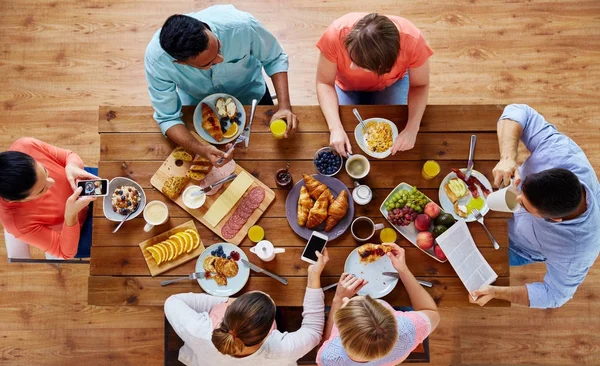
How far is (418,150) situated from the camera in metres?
2.36

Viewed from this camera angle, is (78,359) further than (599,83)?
No

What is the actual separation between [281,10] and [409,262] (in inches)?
95.0

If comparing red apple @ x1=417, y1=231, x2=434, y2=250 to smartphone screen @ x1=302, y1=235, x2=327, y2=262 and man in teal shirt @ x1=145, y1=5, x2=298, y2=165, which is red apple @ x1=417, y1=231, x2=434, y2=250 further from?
man in teal shirt @ x1=145, y1=5, x2=298, y2=165

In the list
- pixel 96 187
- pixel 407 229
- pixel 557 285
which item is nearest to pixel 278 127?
pixel 407 229

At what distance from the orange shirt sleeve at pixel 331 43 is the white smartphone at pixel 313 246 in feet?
3.08

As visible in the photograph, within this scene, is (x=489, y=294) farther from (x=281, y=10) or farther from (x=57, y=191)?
(x=281, y=10)

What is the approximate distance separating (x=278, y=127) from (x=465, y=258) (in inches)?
44.7

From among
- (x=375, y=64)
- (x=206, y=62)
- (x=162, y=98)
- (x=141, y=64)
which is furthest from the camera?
(x=141, y=64)

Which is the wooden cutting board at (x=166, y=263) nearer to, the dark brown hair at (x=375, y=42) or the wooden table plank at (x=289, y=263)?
the wooden table plank at (x=289, y=263)

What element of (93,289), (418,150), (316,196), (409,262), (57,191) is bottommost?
(93,289)

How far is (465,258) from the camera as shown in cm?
222

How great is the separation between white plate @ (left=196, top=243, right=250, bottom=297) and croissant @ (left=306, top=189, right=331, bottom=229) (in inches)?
14.8

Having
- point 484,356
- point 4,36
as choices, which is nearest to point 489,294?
point 484,356

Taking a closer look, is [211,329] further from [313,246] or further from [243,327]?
[313,246]
